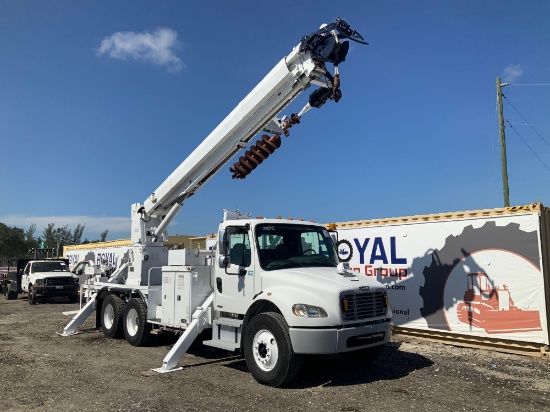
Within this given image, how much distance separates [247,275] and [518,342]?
19.7 ft

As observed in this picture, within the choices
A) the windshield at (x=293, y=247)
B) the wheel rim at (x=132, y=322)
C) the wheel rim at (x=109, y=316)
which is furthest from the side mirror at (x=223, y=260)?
the wheel rim at (x=109, y=316)

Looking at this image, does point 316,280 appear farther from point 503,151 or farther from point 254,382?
point 503,151

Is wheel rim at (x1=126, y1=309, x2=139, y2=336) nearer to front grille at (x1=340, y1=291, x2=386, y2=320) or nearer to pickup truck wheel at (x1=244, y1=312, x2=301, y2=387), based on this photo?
pickup truck wheel at (x1=244, y1=312, x2=301, y2=387)

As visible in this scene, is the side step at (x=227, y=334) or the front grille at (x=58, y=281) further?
the front grille at (x=58, y=281)

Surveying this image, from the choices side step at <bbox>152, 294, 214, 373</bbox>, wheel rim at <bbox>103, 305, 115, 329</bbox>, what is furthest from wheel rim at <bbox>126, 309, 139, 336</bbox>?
side step at <bbox>152, 294, 214, 373</bbox>

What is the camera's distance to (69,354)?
9.53 m

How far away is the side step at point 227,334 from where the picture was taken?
25.7 feet

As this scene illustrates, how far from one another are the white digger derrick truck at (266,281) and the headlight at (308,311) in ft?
0.05

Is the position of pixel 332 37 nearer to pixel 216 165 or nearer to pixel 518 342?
pixel 216 165

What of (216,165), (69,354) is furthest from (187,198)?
(69,354)

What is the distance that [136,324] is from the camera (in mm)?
10469

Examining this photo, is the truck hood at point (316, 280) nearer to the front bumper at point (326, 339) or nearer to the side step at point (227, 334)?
the front bumper at point (326, 339)

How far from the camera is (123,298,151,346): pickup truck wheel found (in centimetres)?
1008

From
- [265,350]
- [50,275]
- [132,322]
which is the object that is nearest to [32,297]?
[50,275]
